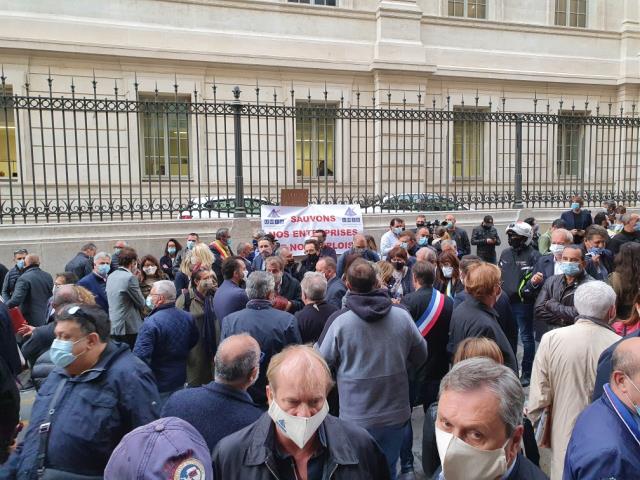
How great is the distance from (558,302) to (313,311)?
2236mm

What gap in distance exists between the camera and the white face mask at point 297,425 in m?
2.09

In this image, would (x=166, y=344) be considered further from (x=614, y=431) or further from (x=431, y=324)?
(x=614, y=431)

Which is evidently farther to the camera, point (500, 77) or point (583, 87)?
point (583, 87)

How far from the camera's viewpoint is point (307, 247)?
7.54 m

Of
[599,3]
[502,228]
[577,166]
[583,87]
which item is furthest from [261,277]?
[599,3]

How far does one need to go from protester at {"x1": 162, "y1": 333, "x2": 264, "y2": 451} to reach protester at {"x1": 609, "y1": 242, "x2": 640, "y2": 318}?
323cm

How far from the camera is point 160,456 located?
63.0 inches

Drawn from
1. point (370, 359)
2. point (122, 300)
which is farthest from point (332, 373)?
point (122, 300)

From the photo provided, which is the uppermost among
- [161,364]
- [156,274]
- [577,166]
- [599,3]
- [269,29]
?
→ [599,3]

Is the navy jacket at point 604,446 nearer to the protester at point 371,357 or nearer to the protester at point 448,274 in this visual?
the protester at point 371,357

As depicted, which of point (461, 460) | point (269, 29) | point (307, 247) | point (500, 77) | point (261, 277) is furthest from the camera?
point (500, 77)

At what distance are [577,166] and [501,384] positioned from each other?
58.4ft

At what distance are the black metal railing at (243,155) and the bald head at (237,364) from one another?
7519 mm

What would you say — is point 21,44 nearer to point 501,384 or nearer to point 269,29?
point 269,29
